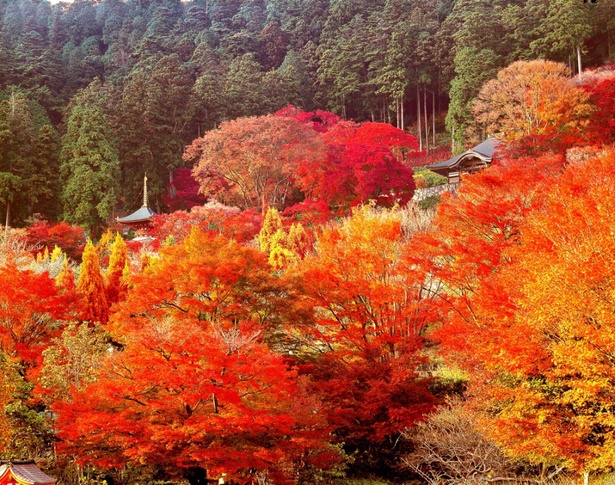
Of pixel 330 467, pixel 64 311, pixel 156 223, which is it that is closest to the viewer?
pixel 330 467

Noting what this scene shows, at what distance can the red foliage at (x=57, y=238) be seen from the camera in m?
36.0

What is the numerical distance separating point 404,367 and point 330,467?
315 centimetres

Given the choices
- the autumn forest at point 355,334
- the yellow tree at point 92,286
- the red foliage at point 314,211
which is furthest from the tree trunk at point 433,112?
the yellow tree at point 92,286

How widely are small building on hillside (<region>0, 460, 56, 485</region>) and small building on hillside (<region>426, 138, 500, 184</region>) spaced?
28.3 m

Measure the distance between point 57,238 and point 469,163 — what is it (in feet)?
71.7

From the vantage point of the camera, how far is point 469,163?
123ft

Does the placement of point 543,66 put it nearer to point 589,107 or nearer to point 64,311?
point 589,107

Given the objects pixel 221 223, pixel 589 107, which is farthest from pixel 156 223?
pixel 589 107

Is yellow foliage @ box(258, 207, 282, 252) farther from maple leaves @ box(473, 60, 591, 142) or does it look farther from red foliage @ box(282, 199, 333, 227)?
maple leaves @ box(473, 60, 591, 142)

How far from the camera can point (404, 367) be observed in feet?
59.7

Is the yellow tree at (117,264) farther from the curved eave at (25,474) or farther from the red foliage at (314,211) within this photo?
the curved eave at (25,474)

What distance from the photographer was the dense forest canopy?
43.4 m

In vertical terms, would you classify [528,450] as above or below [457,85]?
below

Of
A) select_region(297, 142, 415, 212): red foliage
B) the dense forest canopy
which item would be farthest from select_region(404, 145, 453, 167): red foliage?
select_region(297, 142, 415, 212): red foliage
